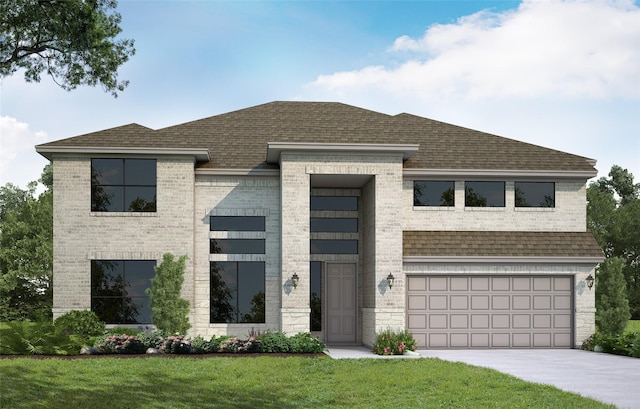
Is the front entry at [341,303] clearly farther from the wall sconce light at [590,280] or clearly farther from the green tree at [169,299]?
the wall sconce light at [590,280]

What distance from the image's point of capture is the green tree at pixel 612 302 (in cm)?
2431

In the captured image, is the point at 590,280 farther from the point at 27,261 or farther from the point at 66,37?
the point at 27,261

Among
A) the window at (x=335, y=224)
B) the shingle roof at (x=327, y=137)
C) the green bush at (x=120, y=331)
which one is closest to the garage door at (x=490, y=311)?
the window at (x=335, y=224)

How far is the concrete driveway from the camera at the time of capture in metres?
14.5

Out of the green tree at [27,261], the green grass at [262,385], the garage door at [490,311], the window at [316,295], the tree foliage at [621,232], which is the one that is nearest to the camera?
the green grass at [262,385]

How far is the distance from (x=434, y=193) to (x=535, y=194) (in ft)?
12.4

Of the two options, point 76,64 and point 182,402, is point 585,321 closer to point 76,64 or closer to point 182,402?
point 182,402

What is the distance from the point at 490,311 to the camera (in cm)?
2472

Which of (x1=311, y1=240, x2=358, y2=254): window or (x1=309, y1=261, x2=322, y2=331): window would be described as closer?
(x1=309, y1=261, x2=322, y2=331): window

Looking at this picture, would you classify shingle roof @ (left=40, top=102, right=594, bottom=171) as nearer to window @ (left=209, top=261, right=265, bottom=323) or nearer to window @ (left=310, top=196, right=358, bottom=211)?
window @ (left=310, top=196, right=358, bottom=211)

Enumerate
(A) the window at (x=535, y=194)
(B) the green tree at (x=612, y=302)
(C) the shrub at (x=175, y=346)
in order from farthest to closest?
(A) the window at (x=535, y=194), (B) the green tree at (x=612, y=302), (C) the shrub at (x=175, y=346)

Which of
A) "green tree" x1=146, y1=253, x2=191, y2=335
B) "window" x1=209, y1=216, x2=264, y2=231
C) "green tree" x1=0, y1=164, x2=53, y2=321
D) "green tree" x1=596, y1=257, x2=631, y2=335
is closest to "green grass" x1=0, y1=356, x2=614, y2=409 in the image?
"green tree" x1=146, y1=253, x2=191, y2=335

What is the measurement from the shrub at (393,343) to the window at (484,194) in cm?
593

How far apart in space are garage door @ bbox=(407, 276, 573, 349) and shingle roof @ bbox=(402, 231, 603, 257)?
88 centimetres
